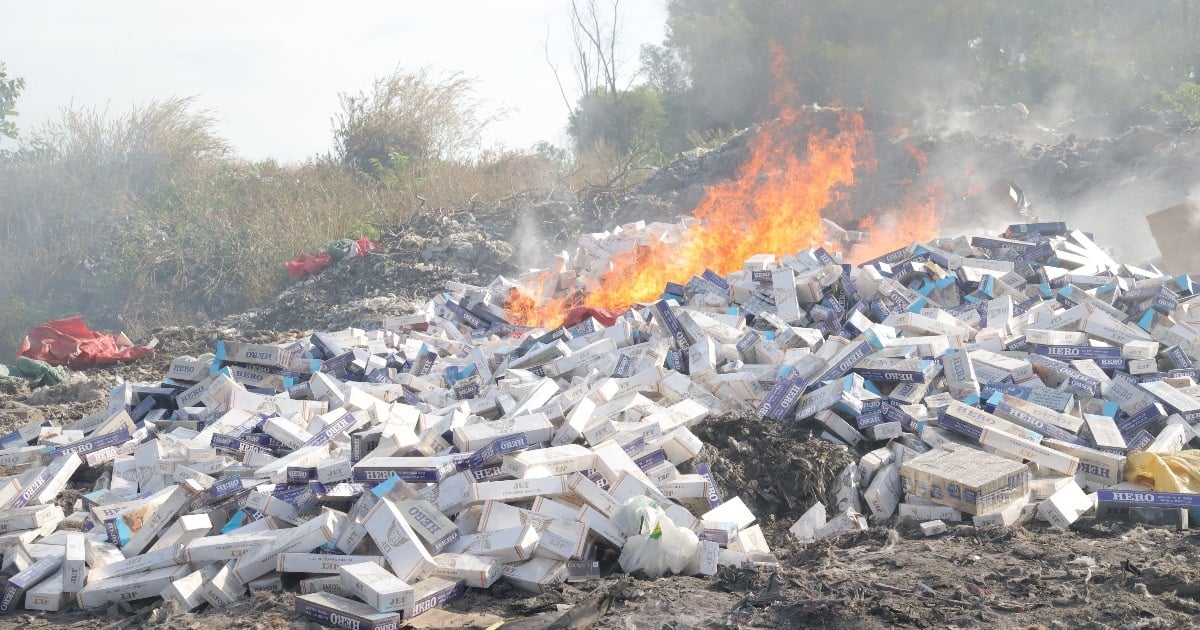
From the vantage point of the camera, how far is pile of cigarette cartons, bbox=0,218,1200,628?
15.0 ft

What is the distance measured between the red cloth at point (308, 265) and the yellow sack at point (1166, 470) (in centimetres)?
1166

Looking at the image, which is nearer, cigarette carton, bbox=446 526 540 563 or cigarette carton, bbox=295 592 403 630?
cigarette carton, bbox=295 592 403 630

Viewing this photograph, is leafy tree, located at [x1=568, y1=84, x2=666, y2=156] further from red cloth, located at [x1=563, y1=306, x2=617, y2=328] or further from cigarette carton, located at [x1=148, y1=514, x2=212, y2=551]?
cigarette carton, located at [x1=148, y1=514, x2=212, y2=551]

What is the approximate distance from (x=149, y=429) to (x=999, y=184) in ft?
35.3

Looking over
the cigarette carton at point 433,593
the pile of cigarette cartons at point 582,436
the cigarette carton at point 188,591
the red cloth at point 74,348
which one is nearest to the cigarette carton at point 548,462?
the pile of cigarette cartons at point 582,436

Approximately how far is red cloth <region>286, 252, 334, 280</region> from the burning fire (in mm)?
5043

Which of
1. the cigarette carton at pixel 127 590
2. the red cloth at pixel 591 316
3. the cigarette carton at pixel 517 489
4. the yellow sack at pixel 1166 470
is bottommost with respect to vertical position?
the cigarette carton at pixel 127 590

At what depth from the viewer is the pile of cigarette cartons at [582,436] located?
180 inches

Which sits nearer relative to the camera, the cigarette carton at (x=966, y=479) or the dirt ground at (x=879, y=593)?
the dirt ground at (x=879, y=593)

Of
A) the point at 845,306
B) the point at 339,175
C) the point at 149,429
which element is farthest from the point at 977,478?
the point at 339,175

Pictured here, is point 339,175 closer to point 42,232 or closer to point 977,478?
point 42,232

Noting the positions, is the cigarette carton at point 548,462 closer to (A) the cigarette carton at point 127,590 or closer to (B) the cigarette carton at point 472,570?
(B) the cigarette carton at point 472,570

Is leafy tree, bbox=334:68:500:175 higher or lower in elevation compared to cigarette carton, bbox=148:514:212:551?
higher

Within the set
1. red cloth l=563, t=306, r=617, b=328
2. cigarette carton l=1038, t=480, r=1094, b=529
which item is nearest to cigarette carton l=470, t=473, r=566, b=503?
cigarette carton l=1038, t=480, r=1094, b=529
